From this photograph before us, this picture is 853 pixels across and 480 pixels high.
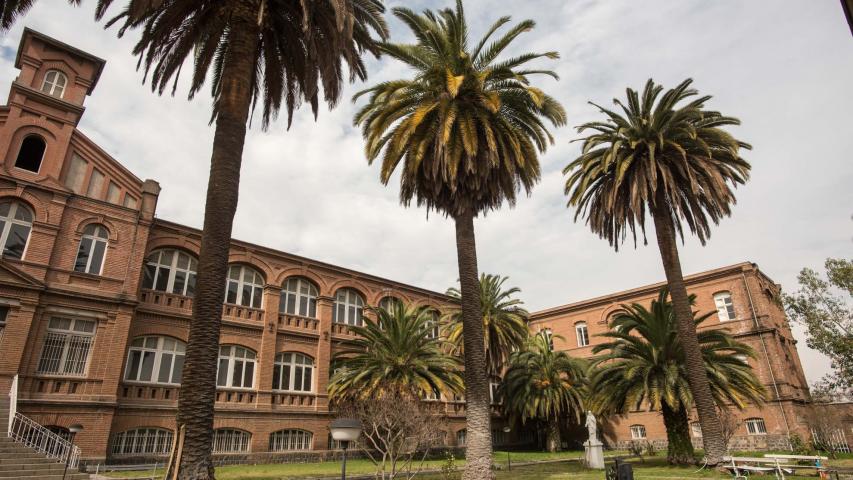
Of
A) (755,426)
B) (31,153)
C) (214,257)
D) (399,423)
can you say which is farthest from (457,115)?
(755,426)

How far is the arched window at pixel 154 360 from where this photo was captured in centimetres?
2333

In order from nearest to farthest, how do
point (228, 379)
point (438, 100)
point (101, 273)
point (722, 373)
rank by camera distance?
point (438, 100), point (722, 373), point (101, 273), point (228, 379)

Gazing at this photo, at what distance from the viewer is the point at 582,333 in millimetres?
45594

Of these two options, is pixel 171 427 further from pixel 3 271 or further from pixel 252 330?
pixel 3 271

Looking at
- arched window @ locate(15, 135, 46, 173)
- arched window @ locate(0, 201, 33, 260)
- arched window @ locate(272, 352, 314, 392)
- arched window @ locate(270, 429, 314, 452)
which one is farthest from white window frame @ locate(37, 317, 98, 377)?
arched window @ locate(270, 429, 314, 452)

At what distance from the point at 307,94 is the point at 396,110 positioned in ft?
13.4

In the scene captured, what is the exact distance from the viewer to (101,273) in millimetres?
22688

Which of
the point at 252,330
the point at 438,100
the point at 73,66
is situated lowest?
the point at 252,330

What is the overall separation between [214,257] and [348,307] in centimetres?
2343

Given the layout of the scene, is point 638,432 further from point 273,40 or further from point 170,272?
point 273,40

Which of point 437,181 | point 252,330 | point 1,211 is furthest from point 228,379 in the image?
point 437,181

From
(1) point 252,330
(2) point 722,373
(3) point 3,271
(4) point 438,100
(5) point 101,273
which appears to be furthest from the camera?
(1) point 252,330

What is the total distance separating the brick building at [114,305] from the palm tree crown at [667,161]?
18.9 meters

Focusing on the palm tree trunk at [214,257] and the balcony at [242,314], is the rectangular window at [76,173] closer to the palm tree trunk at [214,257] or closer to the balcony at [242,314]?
the balcony at [242,314]
